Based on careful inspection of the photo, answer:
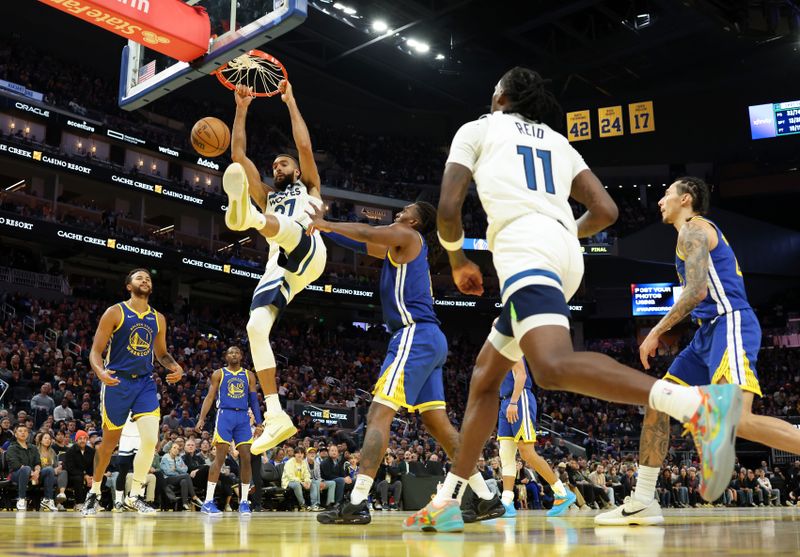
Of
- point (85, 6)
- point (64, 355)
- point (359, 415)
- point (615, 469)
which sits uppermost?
point (85, 6)

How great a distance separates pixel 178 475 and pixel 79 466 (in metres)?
1.61

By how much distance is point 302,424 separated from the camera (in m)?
20.4

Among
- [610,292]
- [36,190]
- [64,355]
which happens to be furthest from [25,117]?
[610,292]

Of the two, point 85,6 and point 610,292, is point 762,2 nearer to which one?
point 85,6

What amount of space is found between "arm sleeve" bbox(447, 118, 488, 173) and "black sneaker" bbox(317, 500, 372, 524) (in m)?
2.26

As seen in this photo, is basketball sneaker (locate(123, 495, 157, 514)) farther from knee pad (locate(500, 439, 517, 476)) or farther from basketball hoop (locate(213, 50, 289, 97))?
basketball hoop (locate(213, 50, 289, 97))

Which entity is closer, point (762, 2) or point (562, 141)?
point (562, 141)

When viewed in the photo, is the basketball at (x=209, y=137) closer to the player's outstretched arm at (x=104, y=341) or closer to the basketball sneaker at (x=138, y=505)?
the player's outstretched arm at (x=104, y=341)

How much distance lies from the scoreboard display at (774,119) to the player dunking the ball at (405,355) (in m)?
31.5

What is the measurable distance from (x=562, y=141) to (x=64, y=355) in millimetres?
19840

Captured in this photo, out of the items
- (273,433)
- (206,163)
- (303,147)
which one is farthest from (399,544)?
(206,163)

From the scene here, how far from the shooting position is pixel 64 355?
68.5ft

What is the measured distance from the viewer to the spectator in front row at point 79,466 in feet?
38.0

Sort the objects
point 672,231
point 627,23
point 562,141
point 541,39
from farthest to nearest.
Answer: point 672,231 < point 541,39 < point 627,23 < point 562,141
